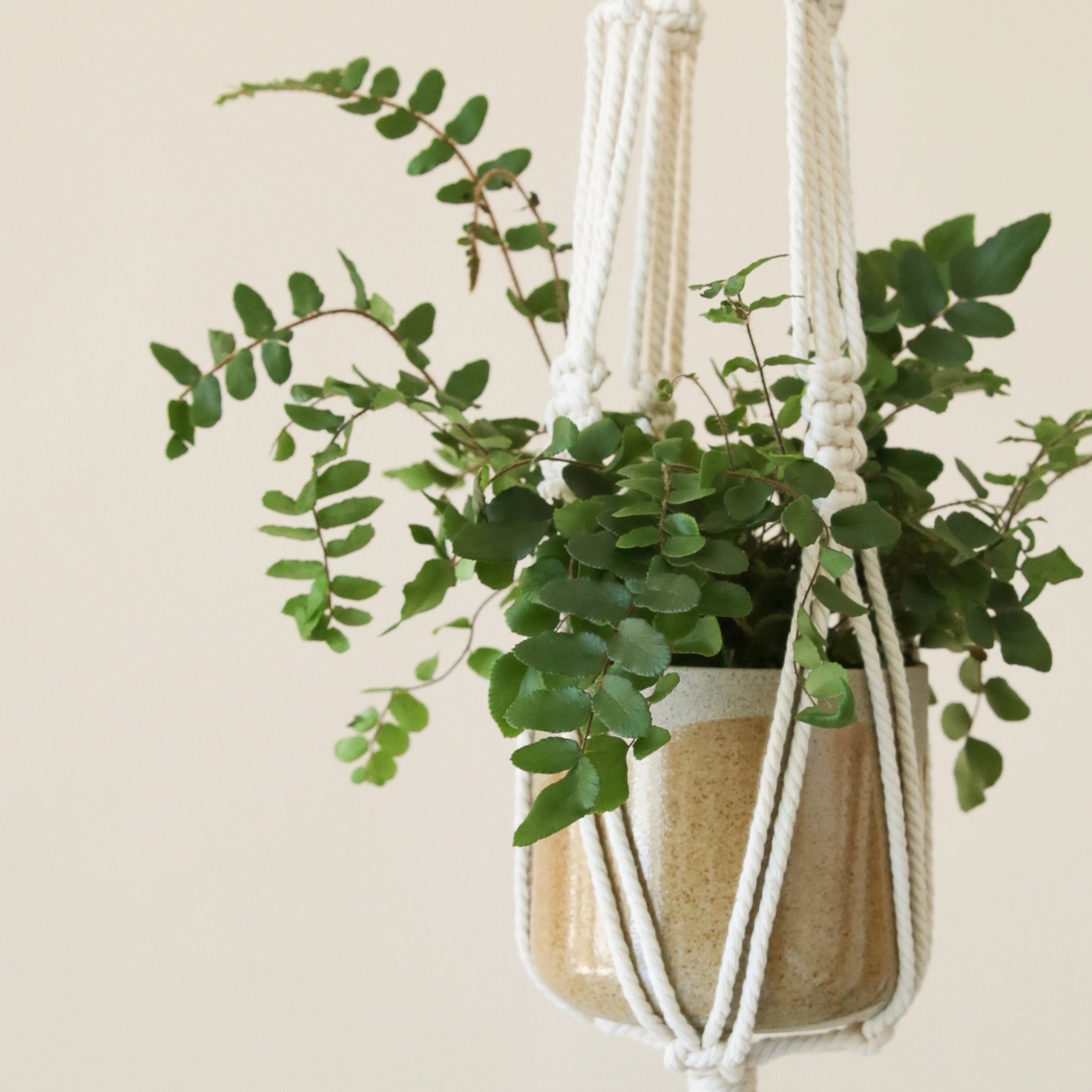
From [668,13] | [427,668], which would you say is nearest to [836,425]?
[668,13]

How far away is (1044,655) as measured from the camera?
0.71 metres

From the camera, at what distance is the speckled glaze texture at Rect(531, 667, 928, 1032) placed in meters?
0.63

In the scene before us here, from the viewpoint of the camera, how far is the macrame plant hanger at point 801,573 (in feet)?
2.04

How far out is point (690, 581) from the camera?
0.55 m

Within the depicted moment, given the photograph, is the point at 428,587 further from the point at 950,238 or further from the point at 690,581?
the point at 950,238

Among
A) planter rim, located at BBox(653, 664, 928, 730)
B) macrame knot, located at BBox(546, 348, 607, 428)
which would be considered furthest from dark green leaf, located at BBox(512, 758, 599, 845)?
macrame knot, located at BBox(546, 348, 607, 428)

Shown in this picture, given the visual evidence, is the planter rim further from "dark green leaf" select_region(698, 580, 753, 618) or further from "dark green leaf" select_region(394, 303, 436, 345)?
"dark green leaf" select_region(394, 303, 436, 345)

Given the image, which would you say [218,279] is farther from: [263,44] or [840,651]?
[840,651]

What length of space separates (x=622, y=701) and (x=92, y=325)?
0.94m

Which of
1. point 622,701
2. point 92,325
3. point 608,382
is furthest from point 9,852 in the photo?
point 622,701

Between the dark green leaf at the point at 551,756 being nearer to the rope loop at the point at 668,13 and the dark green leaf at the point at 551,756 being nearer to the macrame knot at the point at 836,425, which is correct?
the macrame knot at the point at 836,425

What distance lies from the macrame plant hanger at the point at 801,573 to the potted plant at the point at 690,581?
0.04 ft

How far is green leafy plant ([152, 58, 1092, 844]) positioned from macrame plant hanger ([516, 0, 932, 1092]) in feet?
0.09

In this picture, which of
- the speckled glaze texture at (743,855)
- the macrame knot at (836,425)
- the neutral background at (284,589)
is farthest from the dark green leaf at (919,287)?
the neutral background at (284,589)
